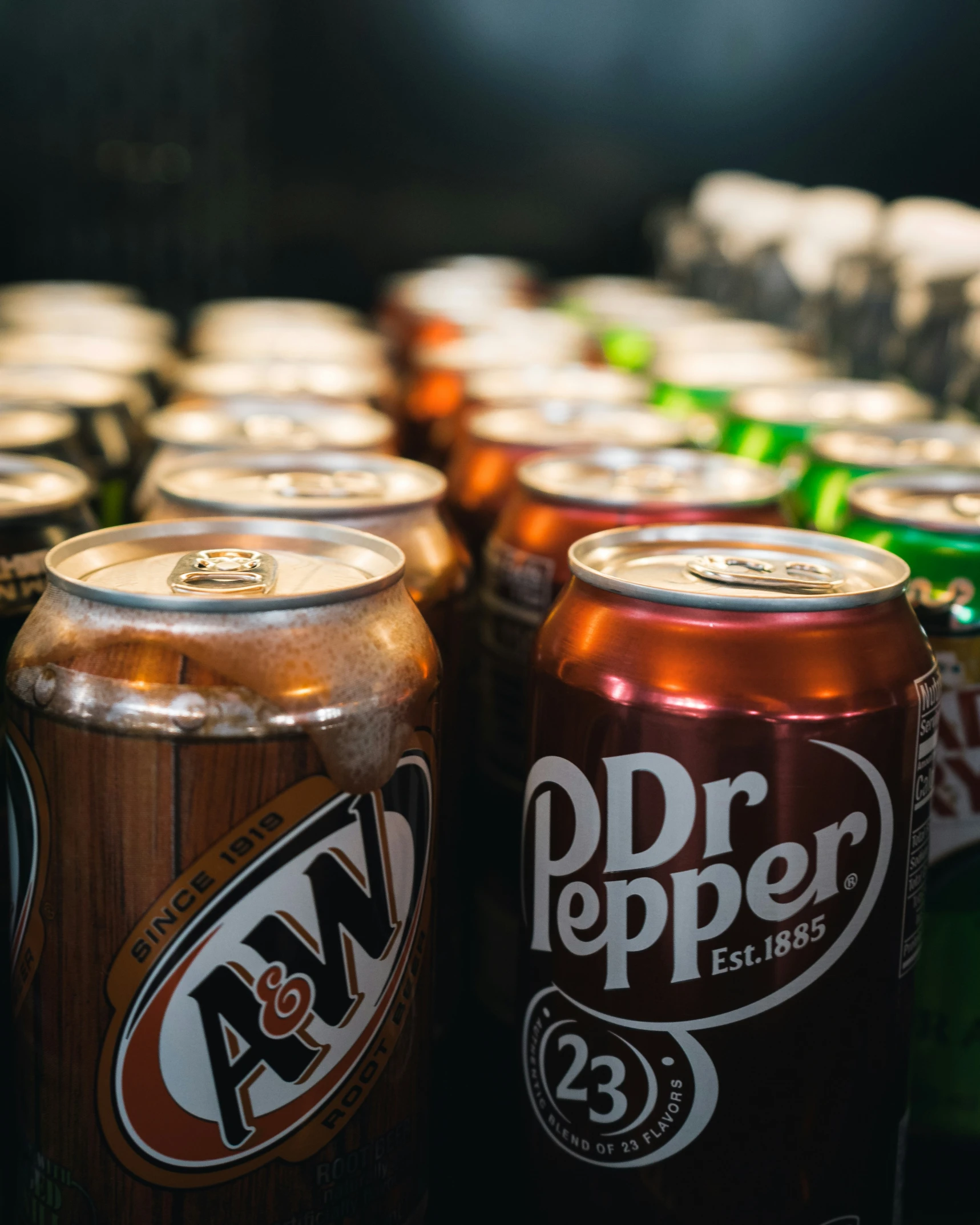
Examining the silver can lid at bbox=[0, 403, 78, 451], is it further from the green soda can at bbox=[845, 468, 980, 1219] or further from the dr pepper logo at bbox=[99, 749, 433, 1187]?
the green soda can at bbox=[845, 468, 980, 1219]

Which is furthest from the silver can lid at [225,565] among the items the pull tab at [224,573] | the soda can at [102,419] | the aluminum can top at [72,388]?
the aluminum can top at [72,388]

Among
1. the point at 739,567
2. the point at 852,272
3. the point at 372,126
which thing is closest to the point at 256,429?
the point at 739,567

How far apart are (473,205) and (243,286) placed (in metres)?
0.73

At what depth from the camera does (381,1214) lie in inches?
36.2

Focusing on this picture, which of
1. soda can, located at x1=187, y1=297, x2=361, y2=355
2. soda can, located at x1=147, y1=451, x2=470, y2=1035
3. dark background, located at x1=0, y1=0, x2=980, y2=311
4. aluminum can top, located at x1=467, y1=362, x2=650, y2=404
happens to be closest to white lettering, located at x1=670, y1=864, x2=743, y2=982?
soda can, located at x1=147, y1=451, x2=470, y2=1035

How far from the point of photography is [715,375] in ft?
6.10

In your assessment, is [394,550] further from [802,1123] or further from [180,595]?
[802,1123]

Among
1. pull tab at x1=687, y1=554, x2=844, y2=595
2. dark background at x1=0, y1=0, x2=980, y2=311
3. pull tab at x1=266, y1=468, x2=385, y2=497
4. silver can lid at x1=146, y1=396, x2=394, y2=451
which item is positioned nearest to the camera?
pull tab at x1=687, y1=554, x2=844, y2=595

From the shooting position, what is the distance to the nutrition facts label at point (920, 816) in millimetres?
873

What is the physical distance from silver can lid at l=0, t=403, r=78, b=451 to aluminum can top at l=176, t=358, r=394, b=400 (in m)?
0.23

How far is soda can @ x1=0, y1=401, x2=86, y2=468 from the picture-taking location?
130 centimetres

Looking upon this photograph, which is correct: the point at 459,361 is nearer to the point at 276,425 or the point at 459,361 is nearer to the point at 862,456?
the point at 276,425

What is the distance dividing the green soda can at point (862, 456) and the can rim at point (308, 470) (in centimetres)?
37

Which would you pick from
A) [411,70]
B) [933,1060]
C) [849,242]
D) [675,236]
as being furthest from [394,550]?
[411,70]
